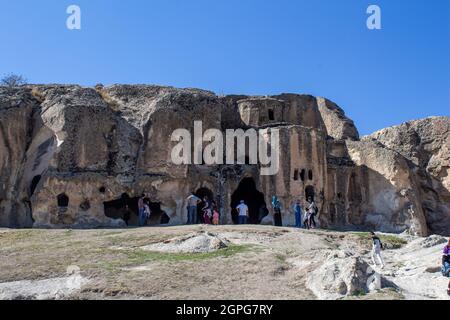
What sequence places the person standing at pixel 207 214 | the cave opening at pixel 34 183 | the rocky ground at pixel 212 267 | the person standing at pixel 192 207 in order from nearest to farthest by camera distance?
the rocky ground at pixel 212 267, the person standing at pixel 207 214, the person standing at pixel 192 207, the cave opening at pixel 34 183

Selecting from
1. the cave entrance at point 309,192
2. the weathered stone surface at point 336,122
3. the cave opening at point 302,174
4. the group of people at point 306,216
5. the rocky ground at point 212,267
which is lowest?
the rocky ground at point 212,267

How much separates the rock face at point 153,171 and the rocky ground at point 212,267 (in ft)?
20.1

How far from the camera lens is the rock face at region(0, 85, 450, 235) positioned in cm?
2981

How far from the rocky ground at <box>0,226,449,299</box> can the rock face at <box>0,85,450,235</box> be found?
6.14 metres

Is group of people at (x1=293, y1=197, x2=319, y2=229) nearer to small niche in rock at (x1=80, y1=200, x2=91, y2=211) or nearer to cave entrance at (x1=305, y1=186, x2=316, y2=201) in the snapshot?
cave entrance at (x1=305, y1=186, x2=316, y2=201)

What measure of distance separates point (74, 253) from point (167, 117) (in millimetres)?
13039

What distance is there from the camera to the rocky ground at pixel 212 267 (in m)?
15.3

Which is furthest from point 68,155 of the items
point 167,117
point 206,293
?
point 206,293

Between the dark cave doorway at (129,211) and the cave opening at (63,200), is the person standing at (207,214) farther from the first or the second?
the cave opening at (63,200)

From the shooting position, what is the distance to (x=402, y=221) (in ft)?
111

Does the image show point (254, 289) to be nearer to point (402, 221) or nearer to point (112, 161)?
point (112, 161)

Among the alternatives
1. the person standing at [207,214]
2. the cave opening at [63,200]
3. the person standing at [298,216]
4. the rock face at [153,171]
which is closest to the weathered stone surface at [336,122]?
the rock face at [153,171]

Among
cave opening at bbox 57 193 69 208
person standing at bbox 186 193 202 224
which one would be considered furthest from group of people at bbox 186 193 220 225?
cave opening at bbox 57 193 69 208

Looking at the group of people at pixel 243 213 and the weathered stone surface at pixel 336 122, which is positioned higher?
the weathered stone surface at pixel 336 122
